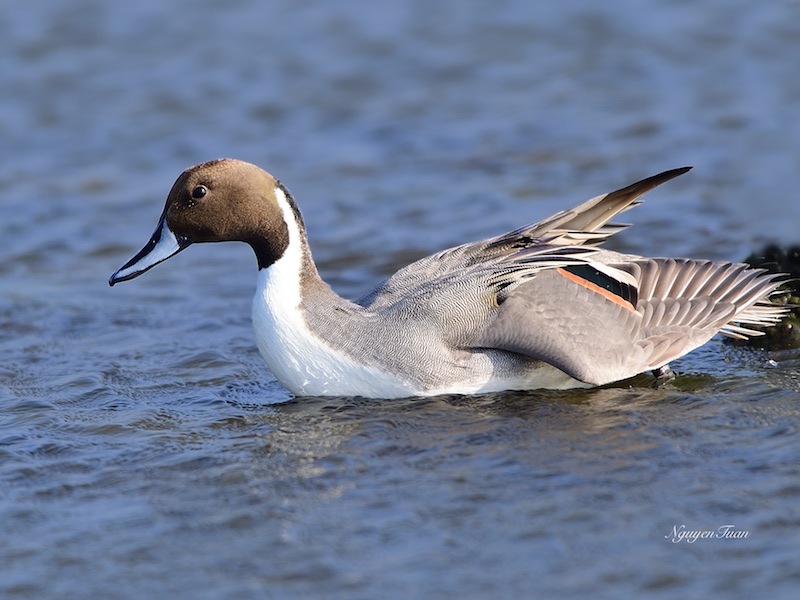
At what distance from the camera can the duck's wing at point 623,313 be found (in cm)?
711

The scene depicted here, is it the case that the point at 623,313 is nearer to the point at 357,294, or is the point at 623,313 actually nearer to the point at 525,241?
the point at 525,241

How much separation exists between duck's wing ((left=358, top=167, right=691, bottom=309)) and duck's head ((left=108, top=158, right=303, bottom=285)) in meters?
0.73

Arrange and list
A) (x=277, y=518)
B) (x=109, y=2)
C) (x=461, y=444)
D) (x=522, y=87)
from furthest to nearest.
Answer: (x=109, y=2) < (x=522, y=87) < (x=461, y=444) < (x=277, y=518)

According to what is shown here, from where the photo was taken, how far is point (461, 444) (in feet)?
21.4

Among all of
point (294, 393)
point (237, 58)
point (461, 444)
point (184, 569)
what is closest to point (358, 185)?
point (237, 58)

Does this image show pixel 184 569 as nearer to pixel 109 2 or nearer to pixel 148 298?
pixel 148 298

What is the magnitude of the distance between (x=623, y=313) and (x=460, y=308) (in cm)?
103

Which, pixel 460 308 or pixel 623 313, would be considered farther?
pixel 623 313

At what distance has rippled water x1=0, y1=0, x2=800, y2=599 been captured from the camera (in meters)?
5.42

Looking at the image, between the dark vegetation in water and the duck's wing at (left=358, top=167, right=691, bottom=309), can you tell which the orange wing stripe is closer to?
the duck's wing at (left=358, top=167, right=691, bottom=309)

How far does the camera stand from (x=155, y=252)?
7.46 m

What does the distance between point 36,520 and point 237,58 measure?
422 inches
